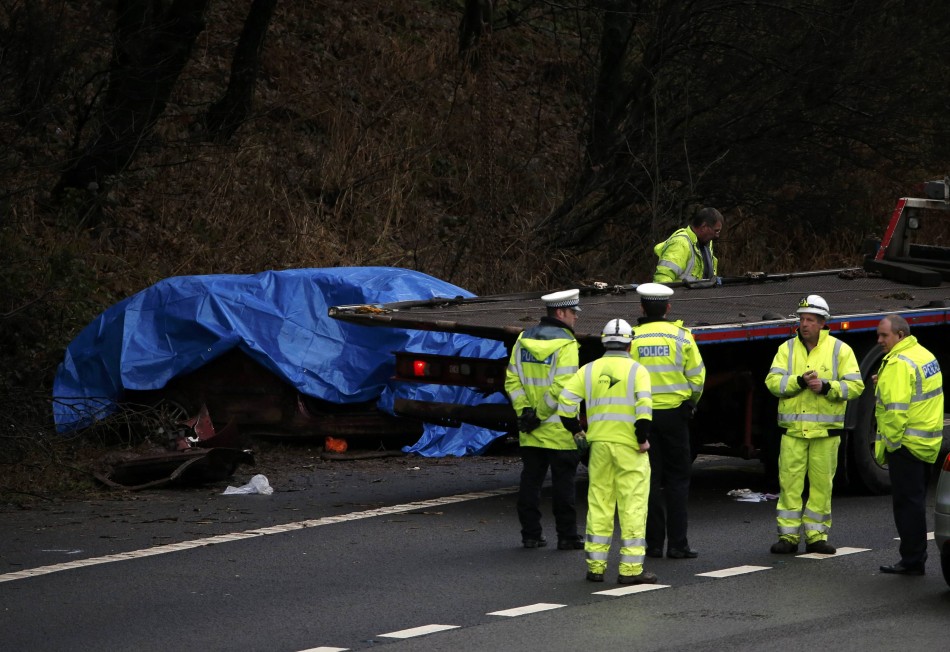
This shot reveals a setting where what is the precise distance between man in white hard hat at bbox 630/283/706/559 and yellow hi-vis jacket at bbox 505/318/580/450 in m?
0.44

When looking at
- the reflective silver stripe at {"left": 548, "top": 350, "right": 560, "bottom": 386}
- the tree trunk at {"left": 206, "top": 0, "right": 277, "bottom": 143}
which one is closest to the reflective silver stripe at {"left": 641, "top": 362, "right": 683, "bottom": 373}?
the reflective silver stripe at {"left": 548, "top": 350, "right": 560, "bottom": 386}

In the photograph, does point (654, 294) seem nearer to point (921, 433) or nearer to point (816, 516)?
point (816, 516)

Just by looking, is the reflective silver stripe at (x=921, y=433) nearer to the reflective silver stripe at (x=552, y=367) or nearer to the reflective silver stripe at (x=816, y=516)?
the reflective silver stripe at (x=816, y=516)

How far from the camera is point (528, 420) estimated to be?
30.4 ft

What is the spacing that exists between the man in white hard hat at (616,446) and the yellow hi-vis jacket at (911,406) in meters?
1.37

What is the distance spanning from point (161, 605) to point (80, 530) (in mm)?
2383

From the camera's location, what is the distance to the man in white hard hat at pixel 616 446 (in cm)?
820

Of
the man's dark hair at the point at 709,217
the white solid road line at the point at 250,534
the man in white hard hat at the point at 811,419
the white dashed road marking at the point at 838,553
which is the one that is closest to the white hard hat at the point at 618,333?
the man in white hard hat at the point at 811,419

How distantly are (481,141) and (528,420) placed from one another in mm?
13024

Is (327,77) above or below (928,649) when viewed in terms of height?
above

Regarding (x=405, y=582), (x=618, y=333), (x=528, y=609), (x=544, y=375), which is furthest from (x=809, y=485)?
(x=405, y=582)

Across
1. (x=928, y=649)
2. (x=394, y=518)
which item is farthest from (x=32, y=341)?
(x=928, y=649)

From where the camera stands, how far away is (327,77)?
23.1 m

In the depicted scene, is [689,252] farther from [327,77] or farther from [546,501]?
[327,77]
